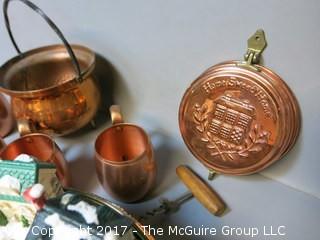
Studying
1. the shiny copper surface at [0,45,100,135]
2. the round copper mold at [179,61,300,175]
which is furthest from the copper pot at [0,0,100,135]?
the round copper mold at [179,61,300,175]

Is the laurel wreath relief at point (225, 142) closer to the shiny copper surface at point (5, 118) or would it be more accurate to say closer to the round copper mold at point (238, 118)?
the round copper mold at point (238, 118)

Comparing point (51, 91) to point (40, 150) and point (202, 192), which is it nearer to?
point (40, 150)

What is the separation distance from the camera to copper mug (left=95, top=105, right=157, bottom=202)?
581 millimetres

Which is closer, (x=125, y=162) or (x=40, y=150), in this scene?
(x=125, y=162)

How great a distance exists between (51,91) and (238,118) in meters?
0.32

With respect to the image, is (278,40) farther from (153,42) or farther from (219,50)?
(153,42)

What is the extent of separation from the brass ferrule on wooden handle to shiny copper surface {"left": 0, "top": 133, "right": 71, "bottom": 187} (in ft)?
0.64

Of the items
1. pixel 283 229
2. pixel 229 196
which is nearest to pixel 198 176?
pixel 229 196

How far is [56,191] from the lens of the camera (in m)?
0.50

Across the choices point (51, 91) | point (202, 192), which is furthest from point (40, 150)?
point (202, 192)

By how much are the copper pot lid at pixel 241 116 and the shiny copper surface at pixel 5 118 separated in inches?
16.5

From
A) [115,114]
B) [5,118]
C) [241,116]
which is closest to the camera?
[241,116]

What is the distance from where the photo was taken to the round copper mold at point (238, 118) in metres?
0.52

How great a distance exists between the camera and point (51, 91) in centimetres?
64
